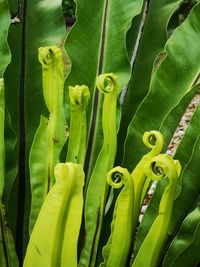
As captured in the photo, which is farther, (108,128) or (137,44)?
(137,44)

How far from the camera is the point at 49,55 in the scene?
1007 millimetres

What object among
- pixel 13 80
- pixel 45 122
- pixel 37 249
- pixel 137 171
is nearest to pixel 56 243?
pixel 37 249

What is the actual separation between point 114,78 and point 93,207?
0.20 meters

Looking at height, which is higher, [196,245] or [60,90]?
[60,90]

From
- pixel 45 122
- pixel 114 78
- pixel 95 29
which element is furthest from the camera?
pixel 95 29

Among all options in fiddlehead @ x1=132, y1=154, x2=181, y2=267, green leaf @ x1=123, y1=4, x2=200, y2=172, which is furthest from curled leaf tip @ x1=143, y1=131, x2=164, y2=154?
green leaf @ x1=123, y1=4, x2=200, y2=172

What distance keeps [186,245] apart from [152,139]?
0.18 metres

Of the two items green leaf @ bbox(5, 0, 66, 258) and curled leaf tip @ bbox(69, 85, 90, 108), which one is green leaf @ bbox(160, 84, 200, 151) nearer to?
curled leaf tip @ bbox(69, 85, 90, 108)

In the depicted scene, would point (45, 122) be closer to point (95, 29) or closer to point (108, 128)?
point (108, 128)

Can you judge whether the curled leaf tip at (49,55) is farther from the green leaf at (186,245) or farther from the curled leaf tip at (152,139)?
the green leaf at (186,245)

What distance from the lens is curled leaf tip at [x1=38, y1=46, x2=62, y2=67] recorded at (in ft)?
3.27

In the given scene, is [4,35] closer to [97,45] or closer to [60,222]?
[97,45]

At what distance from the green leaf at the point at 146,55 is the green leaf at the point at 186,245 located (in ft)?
0.83

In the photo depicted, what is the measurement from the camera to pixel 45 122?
1040 millimetres
